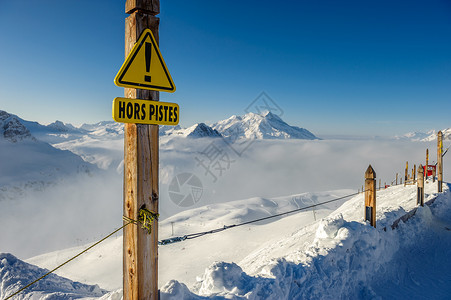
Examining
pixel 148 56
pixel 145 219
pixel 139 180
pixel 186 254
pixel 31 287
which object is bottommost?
pixel 186 254

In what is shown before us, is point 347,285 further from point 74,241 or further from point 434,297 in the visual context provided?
point 74,241

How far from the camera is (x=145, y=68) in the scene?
2559mm

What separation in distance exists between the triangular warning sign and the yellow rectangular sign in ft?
0.52

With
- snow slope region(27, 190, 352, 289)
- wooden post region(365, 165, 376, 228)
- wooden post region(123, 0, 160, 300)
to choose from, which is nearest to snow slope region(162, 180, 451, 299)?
wooden post region(365, 165, 376, 228)

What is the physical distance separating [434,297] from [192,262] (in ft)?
38.7

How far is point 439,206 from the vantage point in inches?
458

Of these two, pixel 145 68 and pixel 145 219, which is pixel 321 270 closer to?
pixel 145 219

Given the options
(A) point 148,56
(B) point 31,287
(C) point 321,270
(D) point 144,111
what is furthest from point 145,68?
(B) point 31,287

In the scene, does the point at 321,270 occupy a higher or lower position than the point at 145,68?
lower

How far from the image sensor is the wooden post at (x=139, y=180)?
2545 millimetres

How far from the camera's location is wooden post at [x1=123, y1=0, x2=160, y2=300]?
254 cm

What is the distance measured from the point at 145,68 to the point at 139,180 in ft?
3.58

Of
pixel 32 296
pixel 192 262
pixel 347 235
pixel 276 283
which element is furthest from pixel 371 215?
pixel 192 262

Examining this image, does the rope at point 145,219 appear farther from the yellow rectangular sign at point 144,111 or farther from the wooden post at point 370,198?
the wooden post at point 370,198
